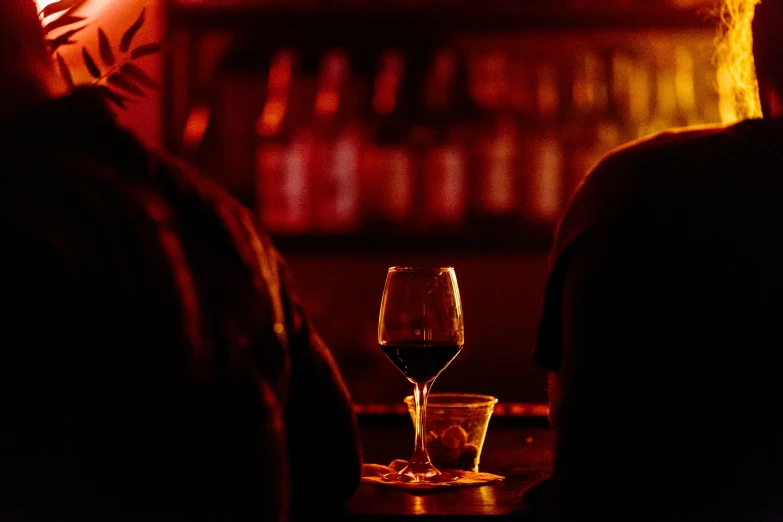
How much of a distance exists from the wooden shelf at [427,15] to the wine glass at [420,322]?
1500 mm

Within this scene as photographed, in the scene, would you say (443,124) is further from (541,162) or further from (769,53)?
(769,53)

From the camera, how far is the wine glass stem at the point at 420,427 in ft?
3.23

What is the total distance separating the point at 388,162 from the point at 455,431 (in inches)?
54.8

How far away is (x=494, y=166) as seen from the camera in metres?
2.39

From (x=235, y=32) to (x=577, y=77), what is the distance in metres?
0.85

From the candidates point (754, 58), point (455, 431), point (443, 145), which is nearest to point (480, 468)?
point (455, 431)

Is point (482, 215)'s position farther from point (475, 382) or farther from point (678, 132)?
point (678, 132)

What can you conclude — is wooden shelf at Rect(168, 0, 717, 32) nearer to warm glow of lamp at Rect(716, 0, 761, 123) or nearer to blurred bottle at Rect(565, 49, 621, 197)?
blurred bottle at Rect(565, 49, 621, 197)

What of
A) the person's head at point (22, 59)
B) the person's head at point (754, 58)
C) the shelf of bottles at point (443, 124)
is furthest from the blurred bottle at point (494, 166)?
the person's head at point (22, 59)

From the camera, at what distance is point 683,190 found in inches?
37.9

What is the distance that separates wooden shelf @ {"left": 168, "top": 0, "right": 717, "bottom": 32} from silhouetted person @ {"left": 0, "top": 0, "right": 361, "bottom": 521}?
→ 5.87ft

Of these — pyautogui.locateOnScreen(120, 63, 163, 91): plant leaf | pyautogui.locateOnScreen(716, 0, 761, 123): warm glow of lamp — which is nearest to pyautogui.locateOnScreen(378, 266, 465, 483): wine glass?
pyautogui.locateOnScreen(120, 63, 163, 91): plant leaf

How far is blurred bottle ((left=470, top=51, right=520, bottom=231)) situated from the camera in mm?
2385

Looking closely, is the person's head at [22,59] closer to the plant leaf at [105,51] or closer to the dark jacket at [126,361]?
the dark jacket at [126,361]
